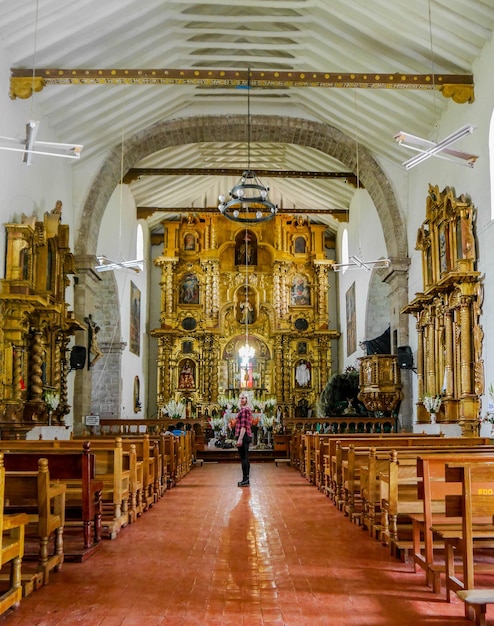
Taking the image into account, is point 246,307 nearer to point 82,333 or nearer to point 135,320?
point 135,320

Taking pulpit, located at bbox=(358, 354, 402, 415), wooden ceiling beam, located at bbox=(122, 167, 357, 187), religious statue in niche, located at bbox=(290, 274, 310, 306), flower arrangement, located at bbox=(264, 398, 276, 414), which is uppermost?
wooden ceiling beam, located at bbox=(122, 167, 357, 187)

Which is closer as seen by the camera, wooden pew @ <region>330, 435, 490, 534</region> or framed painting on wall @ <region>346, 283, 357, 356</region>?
wooden pew @ <region>330, 435, 490, 534</region>

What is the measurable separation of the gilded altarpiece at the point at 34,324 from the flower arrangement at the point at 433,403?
7.50 m

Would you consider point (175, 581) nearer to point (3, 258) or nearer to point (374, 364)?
point (3, 258)

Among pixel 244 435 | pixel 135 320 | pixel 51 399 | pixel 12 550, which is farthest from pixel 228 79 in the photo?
pixel 135 320

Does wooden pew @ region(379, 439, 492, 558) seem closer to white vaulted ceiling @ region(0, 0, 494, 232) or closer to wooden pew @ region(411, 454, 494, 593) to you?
wooden pew @ region(411, 454, 494, 593)

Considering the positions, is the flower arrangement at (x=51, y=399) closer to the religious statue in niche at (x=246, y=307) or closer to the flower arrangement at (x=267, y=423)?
the flower arrangement at (x=267, y=423)

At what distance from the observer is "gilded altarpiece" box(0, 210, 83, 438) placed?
12469 mm

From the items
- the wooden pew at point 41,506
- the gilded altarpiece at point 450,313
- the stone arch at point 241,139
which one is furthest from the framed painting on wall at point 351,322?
the wooden pew at point 41,506

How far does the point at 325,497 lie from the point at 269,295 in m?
20.0

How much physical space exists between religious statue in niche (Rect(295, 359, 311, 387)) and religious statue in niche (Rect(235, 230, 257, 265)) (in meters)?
4.75

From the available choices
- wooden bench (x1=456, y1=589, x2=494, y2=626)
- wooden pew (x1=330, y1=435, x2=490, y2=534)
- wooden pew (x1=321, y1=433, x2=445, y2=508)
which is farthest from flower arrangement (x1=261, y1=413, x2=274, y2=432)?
wooden bench (x1=456, y1=589, x2=494, y2=626)

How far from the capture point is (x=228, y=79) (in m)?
13.5

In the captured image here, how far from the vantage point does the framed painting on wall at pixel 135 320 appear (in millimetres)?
26297
